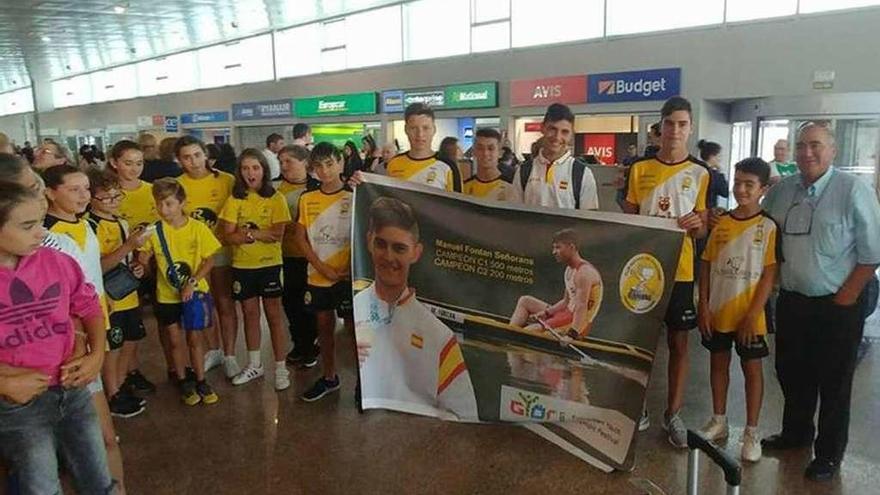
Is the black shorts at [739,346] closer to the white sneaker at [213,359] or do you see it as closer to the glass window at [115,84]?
the white sneaker at [213,359]

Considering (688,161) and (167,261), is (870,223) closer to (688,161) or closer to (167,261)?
(688,161)

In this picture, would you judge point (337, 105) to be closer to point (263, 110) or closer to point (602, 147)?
point (263, 110)

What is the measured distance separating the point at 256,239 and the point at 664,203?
244 cm

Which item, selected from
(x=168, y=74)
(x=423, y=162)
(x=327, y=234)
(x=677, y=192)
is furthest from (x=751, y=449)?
(x=168, y=74)

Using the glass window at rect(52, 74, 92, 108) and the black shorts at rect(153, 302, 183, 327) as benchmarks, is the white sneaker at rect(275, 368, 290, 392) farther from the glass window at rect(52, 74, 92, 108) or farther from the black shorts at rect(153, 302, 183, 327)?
the glass window at rect(52, 74, 92, 108)

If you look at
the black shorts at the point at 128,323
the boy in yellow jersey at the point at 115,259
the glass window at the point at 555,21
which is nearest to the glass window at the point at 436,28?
the glass window at the point at 555,21

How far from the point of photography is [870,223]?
2.85 m

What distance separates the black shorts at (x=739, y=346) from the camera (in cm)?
312

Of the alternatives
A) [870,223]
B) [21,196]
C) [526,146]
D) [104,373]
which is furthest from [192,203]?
[526,146]

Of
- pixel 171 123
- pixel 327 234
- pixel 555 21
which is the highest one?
pixel 555 21

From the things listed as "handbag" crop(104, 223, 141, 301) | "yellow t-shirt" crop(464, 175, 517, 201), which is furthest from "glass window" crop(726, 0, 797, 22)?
"handbag" crop(104, 223, 141, 301)

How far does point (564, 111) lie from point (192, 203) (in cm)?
249

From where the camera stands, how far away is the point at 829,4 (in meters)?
9.05

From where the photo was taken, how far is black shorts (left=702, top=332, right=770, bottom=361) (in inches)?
123
